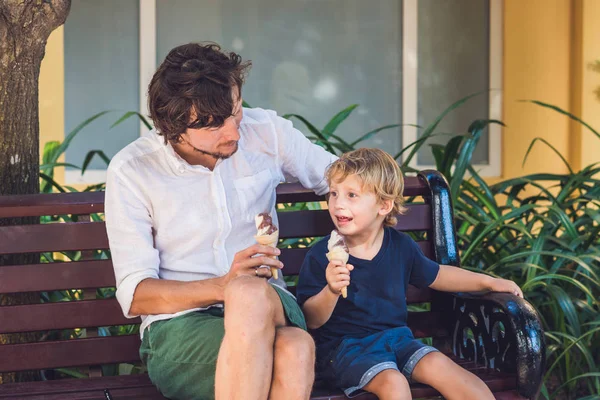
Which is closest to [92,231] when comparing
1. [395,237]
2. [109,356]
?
[109,356]

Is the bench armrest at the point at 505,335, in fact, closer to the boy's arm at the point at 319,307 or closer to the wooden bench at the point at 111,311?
the wooden bench at the point at 111,311

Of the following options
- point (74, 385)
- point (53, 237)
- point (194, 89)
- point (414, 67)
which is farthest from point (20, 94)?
point (414, 67)

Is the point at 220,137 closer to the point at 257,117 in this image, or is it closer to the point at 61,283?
the point at 257,117

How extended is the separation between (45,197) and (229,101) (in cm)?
70

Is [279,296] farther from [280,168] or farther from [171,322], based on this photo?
[280,168]

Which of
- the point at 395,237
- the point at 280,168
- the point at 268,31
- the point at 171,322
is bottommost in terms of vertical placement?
the point at 171,322

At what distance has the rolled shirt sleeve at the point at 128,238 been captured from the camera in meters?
2.73

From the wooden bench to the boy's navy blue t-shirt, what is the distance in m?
0.19

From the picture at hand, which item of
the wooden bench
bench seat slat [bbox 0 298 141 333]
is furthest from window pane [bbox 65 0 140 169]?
bench seat slat [bbox 0 298 141 333]

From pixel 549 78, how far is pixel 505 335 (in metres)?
3.57

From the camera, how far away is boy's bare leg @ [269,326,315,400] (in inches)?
97.2

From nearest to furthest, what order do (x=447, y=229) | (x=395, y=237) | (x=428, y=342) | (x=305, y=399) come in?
1. (x=305, y=399)
2. (x=395, y=237)
3. (x=447, y=229)
4. (x=428, y=342)

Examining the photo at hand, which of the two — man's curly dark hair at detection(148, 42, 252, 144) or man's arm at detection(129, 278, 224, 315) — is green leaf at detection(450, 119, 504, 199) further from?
man's arm at detection(129, 278, 224, 315)

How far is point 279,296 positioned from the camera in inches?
105
